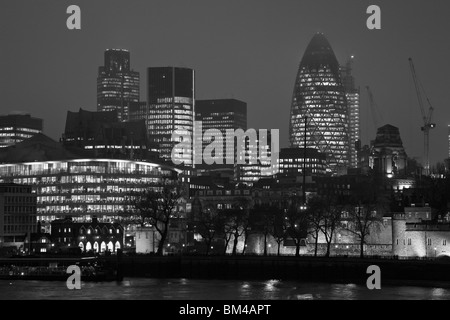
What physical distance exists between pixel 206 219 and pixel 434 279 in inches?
2562

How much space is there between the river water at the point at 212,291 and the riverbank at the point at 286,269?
521 cm

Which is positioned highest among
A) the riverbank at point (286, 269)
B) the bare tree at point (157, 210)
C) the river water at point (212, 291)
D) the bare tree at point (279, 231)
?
the bare tree at point (157, 210)

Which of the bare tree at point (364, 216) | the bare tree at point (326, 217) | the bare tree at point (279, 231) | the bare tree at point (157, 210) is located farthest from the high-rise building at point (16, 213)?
the bare tree at point (364, 216)

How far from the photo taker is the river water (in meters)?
98.8

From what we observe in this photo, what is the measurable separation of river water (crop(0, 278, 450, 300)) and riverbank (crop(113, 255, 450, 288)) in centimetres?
521

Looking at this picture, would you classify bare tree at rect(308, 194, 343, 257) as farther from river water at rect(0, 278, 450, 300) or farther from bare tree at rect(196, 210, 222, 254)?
river water at rect(0, 278, 450, 300)

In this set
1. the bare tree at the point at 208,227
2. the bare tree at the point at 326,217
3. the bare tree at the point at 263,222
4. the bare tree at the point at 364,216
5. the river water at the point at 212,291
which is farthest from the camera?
the bare tree at the point at 208,227

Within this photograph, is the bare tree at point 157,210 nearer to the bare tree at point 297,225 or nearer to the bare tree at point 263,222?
the bare tree at point 263,222

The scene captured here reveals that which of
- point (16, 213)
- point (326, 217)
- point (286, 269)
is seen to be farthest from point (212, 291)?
point (16, 213)

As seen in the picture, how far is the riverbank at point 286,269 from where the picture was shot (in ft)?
381
